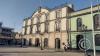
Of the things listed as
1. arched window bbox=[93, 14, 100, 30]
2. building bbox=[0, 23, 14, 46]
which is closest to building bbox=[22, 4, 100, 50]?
arched window bbox=[93, 14, 100, 30]

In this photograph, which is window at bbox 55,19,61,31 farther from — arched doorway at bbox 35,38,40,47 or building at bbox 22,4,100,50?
arched doorway at bbox 35,38,40,47

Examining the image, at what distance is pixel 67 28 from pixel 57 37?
12.8 feet

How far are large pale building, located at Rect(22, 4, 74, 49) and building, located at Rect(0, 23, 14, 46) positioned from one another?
1803 cm

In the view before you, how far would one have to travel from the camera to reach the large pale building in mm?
37500

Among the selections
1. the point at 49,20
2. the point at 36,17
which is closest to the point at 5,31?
the point at 36,17

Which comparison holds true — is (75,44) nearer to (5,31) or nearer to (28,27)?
(28,27)

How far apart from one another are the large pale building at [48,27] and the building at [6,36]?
1803 centimetres

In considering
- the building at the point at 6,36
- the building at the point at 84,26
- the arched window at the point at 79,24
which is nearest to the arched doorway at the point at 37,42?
the building at the point at 84,26

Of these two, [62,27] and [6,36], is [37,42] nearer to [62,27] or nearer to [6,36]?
[62,27]

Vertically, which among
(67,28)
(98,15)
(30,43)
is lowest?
(30,43)

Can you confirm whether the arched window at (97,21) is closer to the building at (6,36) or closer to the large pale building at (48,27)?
the large pale building at (48,27)

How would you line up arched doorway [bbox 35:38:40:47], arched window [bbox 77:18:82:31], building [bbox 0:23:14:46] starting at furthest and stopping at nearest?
building [bbox 0:23:14:46] → arched doorway [bbox 35:38:40:47] → arched window [bbox 77:18:82:31]

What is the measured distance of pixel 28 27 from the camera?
5322 cm

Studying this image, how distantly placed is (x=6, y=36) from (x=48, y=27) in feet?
110
